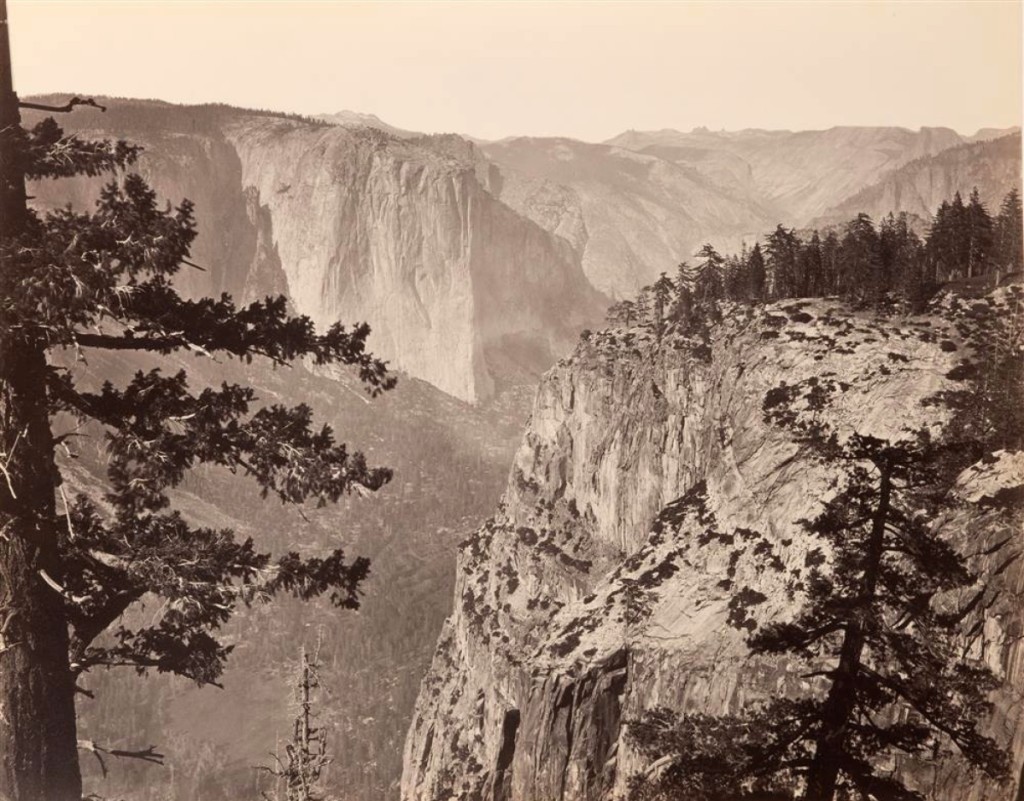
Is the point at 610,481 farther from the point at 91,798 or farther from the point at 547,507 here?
the point at 91,798

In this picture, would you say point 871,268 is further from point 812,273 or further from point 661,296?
point 661,296

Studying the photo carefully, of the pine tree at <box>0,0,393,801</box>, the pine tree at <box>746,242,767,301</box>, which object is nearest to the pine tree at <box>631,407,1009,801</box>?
the pine tree at <box>0,0,393,801</box>

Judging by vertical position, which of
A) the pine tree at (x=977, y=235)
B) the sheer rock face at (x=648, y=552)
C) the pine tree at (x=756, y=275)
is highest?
the pine tree at (x=977, y=235)

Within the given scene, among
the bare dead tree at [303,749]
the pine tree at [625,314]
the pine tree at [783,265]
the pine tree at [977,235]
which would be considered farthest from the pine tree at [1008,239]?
the bare dead tree at [303,749]

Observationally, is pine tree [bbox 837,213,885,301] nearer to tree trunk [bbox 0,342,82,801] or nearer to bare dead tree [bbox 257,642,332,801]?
bare dead tree [bbox 257,642,332,801]

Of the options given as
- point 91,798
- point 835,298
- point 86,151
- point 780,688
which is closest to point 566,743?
point 780,688

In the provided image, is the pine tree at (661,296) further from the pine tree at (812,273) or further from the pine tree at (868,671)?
the pine tree at (868,671)
